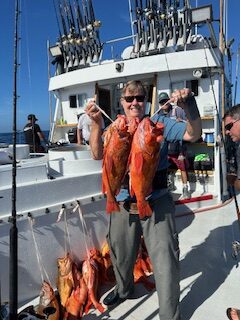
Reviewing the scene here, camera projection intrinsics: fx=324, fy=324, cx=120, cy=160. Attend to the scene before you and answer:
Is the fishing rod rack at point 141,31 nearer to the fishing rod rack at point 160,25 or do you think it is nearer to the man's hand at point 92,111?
the fishing rod rack at point 160,25

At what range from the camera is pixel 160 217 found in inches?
107

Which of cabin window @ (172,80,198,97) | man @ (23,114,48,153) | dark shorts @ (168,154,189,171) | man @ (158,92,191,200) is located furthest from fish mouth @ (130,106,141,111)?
cabin window @ (172,80,198,97)

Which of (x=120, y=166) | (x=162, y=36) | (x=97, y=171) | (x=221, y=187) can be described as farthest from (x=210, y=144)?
(x=120, y=166)

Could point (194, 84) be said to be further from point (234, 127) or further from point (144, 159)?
point (144, 159)

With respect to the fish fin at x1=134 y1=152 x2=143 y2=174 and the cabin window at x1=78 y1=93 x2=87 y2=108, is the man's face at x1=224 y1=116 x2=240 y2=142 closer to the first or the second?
the fish fin at x1=134 y1=152 x2=143 y2=174

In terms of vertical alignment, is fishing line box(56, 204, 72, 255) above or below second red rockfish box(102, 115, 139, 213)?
below

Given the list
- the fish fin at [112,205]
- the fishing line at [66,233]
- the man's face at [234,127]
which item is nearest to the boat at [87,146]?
the fishing line at [66,233]

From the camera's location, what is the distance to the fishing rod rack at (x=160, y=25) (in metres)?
7.74

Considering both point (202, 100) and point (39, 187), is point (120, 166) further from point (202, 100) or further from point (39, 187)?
point (202, 100)

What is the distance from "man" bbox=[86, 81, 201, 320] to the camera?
2641 mm

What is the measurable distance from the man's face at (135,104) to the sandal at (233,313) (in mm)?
1869

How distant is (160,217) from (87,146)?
196cm

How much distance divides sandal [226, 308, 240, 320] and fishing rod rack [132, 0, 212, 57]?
6.25 meters

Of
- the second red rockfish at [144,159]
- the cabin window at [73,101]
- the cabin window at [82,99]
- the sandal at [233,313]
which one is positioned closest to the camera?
the second red rockfish at [144,159]
